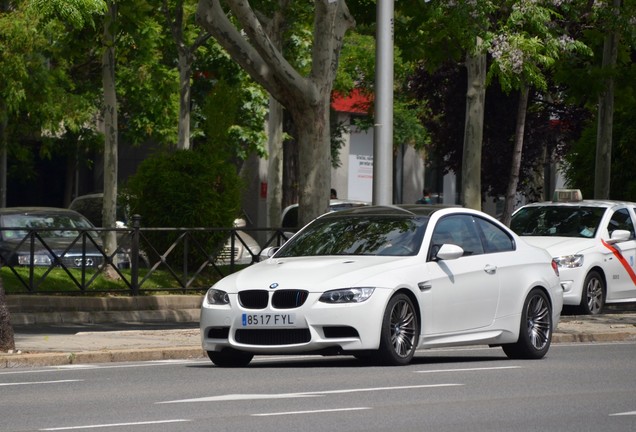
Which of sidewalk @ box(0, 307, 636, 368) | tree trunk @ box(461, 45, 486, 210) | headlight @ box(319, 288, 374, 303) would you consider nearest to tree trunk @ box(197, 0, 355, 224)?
sidewalk @ box(0, 307, 636, 368)

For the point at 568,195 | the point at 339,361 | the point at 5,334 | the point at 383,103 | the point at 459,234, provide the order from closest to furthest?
1. the point at 339,361
2. the point at 459,234
3. the point at 5,334
4. the point at 383,103
5. the point at 568,195

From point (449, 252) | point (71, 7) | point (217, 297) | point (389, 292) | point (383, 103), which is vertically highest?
point (71, 7)

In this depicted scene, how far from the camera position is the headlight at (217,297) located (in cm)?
1411

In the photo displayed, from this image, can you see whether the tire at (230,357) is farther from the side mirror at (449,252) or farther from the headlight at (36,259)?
the headlight at (36,259)

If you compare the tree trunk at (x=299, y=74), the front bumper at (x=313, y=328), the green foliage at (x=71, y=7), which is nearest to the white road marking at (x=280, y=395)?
the front bumper at (x=313, y=328)

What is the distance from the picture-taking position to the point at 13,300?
22922 mm

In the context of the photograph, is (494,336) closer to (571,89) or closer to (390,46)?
(390,46)

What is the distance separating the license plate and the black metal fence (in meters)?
9.53

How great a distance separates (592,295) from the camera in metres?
23.3

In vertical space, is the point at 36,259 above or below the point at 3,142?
below

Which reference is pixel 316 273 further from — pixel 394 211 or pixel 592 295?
pixel 592 295

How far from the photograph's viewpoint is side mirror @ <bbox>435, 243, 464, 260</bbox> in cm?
1455

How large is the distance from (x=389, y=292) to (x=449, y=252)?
3.21ft

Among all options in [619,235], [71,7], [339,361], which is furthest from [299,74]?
[339,361]
